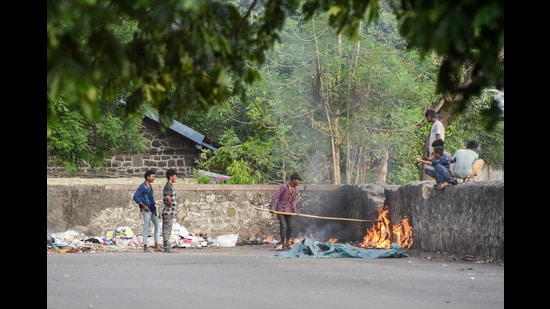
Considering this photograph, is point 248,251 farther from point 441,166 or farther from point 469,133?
point 469,133

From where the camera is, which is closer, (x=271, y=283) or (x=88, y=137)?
(x=271, y=283)

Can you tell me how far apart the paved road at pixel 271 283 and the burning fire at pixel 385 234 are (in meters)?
2.62

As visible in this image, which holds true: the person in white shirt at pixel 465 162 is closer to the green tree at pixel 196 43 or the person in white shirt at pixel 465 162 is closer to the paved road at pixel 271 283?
the paved road at pixel 271 283

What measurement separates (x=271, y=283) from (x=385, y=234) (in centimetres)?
1018

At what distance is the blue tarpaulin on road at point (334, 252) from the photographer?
2005 centimetres

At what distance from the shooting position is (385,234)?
23.7 m

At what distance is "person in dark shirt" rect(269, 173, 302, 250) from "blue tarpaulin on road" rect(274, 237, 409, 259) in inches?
153

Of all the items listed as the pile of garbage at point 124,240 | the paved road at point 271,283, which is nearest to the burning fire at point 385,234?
the paved road at point 271,283

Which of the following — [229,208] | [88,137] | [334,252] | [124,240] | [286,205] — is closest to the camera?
[334,252]

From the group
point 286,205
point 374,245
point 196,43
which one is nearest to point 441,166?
point 374,245

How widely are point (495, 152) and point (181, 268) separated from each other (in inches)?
924

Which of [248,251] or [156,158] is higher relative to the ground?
[156,158]

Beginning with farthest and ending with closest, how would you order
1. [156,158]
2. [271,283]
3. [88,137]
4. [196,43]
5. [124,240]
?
[156,158], [88,137], [124,240], [271,283], [196,43]

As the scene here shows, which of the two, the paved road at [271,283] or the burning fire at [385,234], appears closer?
the paved road at [271,283]
